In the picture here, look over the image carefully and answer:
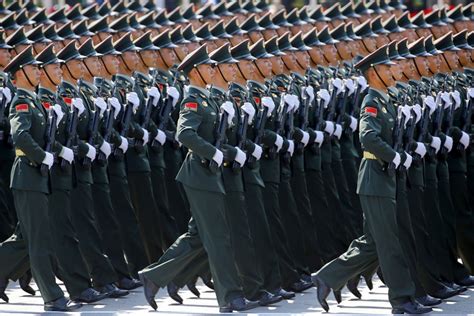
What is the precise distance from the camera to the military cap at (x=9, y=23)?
683 inches

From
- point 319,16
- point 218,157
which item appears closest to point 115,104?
point 218,157

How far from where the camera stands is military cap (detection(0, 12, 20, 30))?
1736 centimetres

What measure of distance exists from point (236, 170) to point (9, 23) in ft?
17.6

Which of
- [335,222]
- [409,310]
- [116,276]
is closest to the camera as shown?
[409,310]

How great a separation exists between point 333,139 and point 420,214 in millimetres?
1540

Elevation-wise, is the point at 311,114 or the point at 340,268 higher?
the point at 311,114

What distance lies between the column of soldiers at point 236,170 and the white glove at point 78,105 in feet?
0.03

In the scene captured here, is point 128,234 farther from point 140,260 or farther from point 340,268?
point 340,268

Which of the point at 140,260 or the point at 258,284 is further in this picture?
the point at 140,260

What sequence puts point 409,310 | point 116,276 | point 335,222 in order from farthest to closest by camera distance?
1. point 335,222
2. point 116,276
3. point 409,310

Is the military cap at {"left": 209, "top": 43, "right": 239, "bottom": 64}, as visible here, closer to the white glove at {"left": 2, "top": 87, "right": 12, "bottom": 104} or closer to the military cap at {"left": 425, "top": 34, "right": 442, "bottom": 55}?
the white glove at {"left": 2, "top": 87, "right": 12, "bottom": 104}

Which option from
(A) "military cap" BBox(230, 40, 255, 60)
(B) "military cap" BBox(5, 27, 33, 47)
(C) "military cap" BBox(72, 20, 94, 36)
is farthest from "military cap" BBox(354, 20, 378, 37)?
(A) "military cap" BBox(230, 40, 255, 60)

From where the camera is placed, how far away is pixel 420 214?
13.1m

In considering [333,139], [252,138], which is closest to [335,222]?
[333,139]
